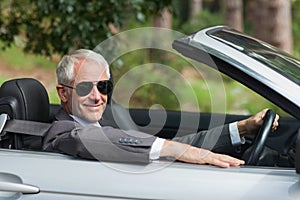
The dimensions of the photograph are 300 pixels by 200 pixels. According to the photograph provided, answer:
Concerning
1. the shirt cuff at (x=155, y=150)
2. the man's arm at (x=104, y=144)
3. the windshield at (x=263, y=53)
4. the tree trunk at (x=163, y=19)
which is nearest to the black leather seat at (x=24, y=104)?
the man's arm at (x=104, y=144)

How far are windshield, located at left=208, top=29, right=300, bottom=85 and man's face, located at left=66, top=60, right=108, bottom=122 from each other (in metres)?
0.59

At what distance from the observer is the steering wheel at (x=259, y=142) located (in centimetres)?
311

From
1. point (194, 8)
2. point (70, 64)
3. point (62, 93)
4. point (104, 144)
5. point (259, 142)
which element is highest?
point (70, 64)

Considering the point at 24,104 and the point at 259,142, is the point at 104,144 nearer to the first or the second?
the point at 24,104

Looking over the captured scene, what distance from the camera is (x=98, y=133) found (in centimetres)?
301

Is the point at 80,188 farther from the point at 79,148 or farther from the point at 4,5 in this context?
the point at 4,5

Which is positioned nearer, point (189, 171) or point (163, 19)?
point (189, 171)

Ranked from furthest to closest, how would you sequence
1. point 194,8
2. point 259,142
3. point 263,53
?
1. point 194,8
2. point 263,53
3. point 259,142

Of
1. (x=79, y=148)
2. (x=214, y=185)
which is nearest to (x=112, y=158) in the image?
(x=79, y=148)

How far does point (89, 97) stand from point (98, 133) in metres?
0.34

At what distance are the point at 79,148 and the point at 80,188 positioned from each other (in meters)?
0.20

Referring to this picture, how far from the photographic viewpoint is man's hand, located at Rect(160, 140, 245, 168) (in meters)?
2.87

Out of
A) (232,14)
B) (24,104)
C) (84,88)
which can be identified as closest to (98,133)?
(84,88)

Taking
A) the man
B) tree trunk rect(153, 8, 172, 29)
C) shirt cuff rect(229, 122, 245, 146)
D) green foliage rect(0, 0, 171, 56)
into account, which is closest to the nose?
the man
